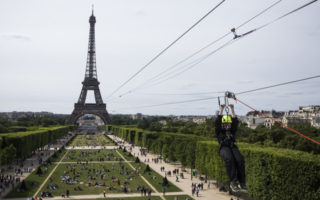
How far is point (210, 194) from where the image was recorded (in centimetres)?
3312

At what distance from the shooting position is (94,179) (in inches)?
1588

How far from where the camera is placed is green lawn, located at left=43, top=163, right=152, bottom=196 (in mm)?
34344

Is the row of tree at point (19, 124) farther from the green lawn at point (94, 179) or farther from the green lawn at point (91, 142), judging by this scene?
the green lawn at point (94, 179)

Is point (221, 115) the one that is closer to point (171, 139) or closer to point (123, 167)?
point (123, 167)

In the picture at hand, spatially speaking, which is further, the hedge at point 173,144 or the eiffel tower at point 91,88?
the eiffel tower at point 91,88

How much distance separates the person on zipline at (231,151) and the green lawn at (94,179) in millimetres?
26609

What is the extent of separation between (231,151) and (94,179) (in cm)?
3430


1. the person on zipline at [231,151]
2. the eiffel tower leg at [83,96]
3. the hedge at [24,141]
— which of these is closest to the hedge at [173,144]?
the hedge at [24,141]

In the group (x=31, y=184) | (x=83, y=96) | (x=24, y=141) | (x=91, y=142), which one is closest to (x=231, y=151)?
(x=31, y=184)

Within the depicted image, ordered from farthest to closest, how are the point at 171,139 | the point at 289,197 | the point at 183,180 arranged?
the point at 171,139 < the point at 183,180 < the point at 289,197

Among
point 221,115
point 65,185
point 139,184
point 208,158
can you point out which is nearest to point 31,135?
point 65,185

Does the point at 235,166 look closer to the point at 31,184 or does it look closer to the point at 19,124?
the point at 31,184

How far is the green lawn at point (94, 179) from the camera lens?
34344 mm

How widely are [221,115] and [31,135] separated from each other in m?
57.0
